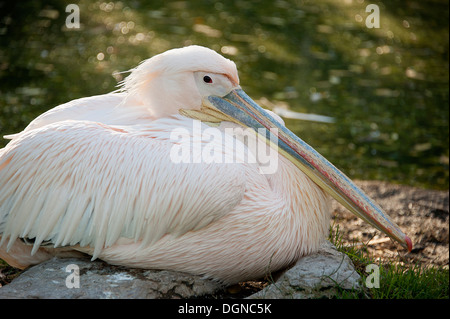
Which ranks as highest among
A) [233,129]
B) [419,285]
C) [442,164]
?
[233,129]

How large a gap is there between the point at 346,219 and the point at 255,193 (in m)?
2.10

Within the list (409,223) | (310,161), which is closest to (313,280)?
(310,161)

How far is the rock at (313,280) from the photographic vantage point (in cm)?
322

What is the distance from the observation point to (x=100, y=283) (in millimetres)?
3176

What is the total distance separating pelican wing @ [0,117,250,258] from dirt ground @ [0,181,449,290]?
1.54m

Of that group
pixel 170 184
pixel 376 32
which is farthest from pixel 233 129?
pixel 376 32

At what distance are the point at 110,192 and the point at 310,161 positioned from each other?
1182 mm

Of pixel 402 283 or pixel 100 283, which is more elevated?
pixel 100 283

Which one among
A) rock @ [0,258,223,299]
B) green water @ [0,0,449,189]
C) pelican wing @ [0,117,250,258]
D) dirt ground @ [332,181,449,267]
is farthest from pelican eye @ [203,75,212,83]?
green water @ [0,0,449,189]

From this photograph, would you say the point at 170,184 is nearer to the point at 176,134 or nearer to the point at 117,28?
the point at 176,134

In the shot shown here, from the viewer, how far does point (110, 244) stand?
323cm
